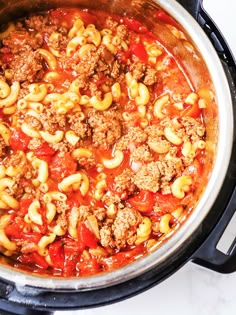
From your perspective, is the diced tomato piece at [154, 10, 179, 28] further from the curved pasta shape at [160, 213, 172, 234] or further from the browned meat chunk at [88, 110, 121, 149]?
the curved pasta shape at [160, 213, 172, 234]

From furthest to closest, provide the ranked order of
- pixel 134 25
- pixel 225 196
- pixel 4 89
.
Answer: pixel 134 25
pixel 4 89
pixel 225 196

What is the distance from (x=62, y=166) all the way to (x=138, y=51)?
0.46 meters

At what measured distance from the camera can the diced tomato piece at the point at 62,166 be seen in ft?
6.76

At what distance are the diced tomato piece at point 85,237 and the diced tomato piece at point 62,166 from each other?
0.17m

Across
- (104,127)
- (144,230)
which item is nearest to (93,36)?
(104,127)

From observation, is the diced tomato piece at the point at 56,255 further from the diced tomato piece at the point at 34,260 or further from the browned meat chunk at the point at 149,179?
the browned meat chunk at the point at 149,179

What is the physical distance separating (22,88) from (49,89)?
0.09m

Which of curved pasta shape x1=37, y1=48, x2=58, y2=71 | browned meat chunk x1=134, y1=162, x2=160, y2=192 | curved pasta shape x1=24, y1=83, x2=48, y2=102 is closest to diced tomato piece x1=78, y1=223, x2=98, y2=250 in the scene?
browned meat chunk x1=134, y1=162, x2=160, y2=192

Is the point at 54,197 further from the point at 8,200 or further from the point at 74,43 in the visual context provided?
the point at 74,43

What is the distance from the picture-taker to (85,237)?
6.64 ft

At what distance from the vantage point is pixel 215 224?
1962mm

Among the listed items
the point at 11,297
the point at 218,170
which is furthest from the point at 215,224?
the point at 11,297

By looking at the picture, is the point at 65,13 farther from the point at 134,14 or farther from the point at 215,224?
the point at 215,224

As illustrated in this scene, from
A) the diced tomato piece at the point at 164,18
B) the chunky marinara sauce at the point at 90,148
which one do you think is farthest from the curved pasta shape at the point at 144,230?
the diced tomato piece at the point at 164,18
